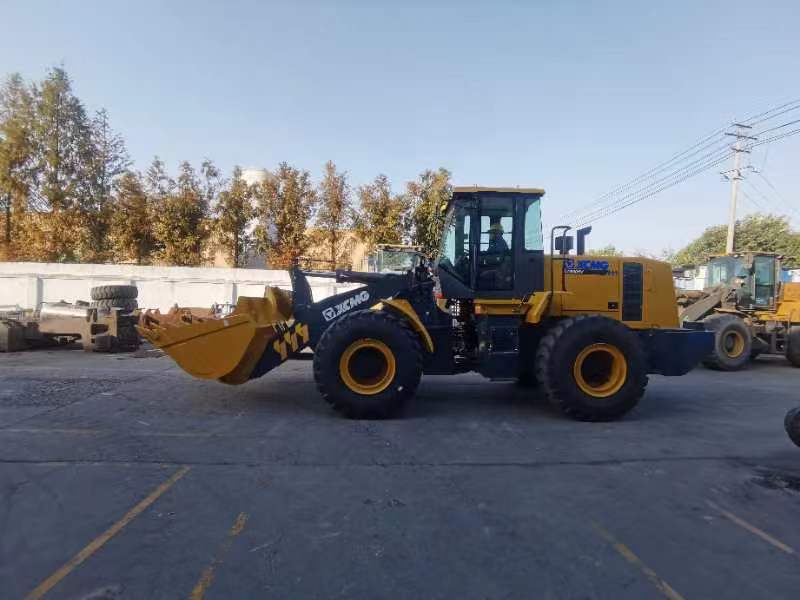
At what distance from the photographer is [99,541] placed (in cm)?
333

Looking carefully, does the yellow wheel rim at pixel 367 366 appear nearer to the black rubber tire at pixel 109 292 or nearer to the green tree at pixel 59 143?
the black rubber tire at pixel 109 292

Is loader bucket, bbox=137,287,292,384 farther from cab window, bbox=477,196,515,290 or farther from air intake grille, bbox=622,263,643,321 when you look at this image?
air intake grille, bbox=622,263,643,321

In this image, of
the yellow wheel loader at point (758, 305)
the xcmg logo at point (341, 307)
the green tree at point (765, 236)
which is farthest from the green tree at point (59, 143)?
the green tree at point (765, 236)

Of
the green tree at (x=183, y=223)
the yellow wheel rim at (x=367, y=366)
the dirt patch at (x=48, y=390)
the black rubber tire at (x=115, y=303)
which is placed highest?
the green tree at (x=183, y=223)

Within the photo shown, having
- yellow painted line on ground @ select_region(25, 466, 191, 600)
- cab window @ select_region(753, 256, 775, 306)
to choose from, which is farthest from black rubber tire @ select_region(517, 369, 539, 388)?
cab window @ select_region(753, 256, 775, 306)

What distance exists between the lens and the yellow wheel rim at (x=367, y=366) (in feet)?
21.0

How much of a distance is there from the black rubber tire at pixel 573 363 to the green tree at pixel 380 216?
16.5 meters

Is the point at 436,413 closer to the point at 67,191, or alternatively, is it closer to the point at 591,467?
the point at 591,467

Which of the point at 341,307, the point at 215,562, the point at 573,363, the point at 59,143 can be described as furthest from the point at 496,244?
the point at 59,143

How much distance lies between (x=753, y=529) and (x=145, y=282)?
21.6 m

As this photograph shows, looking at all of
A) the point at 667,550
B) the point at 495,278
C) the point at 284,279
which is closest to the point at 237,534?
the point at 667,550

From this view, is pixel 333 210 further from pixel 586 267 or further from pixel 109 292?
pixel 586 267

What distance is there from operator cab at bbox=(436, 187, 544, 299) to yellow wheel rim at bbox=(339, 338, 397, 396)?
4.47 feet

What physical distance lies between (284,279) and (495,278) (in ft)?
52.8
